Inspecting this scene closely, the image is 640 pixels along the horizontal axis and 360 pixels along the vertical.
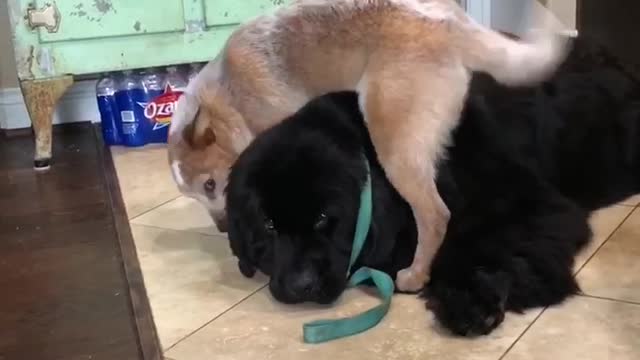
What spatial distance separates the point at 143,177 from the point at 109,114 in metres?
0.46

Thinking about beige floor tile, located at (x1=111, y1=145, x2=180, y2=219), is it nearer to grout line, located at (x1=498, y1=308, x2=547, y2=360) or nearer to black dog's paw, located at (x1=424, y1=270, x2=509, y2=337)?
black dog's paw, located at (x1=424, y1=270, x2=509, y2=337)

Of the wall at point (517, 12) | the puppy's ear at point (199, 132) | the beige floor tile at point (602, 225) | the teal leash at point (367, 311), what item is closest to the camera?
the teal leash at point (367, 311)

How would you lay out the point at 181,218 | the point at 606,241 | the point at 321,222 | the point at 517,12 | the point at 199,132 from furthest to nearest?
the point at 517,12 → the point at 181,218 → the point at 199,132 → the point at 606,241 → the point at 321,222

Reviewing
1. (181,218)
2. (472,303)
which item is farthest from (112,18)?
(472,303)

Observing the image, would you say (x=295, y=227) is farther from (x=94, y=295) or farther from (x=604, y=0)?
(x=604, y=0)

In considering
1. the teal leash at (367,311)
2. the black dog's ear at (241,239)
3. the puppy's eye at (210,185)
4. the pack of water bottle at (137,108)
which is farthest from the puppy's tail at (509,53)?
the pack of water bottle at (137,108)

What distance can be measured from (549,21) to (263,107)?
582mm

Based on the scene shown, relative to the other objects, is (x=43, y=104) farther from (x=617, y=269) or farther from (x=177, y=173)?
(x=617, y=269)

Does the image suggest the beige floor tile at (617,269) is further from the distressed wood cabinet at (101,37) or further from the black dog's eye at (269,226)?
the distressed wood cabinet at (101,37)

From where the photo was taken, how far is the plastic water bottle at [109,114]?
2738 mm

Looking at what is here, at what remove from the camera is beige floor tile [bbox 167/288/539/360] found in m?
1.32

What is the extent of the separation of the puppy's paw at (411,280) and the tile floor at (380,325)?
0.7 inches

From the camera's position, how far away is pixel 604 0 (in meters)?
2.39

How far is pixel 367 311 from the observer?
4.64 feet
